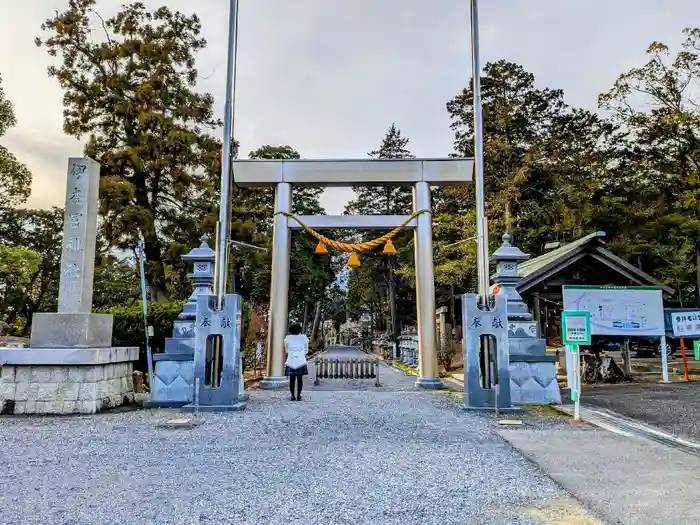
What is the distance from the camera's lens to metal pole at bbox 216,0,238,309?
8875 millimetres

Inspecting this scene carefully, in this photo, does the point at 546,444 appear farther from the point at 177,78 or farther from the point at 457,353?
the point at 177,78

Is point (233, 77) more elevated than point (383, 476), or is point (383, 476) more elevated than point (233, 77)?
point (233, 77)

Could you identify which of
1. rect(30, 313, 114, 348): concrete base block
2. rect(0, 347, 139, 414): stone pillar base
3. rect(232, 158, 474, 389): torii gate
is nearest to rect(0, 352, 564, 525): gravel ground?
rect(0, 347, 139, 414): stone pillar base

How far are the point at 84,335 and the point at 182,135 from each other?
480 inches

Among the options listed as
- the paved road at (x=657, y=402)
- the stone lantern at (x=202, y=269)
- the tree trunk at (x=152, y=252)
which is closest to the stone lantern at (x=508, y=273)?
the paved road at (x=657, y=402)

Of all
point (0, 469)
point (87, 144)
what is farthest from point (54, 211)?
point (0, 469)

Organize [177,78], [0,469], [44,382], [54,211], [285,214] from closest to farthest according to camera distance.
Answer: [0,469] < [44,382] < [285,214] < [177,78] < [54,211]

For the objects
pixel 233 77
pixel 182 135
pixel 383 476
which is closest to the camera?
pixel 383 476

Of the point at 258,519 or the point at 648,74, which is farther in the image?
the point at 648,74

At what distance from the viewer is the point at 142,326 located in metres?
11.9

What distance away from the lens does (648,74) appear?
20719 mm

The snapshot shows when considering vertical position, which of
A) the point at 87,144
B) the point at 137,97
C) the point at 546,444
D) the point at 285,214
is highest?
the point at 137,97

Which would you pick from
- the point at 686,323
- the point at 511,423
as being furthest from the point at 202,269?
the point at 686,323

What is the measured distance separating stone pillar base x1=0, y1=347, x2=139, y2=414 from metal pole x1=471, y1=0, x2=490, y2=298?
6.19m
